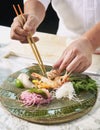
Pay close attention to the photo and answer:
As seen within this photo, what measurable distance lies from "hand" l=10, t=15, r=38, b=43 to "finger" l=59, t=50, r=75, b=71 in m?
0.21

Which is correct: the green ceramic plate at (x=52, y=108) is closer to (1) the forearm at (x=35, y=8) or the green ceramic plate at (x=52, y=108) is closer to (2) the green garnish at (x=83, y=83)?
(2) the green garnish at (x=83, y=83)

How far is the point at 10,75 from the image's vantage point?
1128 millimetres

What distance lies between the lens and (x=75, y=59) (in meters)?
1.09

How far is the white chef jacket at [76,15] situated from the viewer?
1.35 meters

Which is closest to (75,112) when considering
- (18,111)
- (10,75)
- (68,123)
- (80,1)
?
(68,123)

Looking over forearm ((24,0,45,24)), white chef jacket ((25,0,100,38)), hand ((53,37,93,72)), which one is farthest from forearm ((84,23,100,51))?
forearm ((24,0,45,24))

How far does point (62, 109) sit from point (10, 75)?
29 cm

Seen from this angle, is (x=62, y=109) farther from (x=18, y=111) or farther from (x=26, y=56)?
(x=26, y=56)

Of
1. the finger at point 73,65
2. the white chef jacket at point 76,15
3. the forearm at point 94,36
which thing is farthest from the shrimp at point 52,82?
the white chef jacket at point 76,15

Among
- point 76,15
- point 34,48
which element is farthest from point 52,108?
point 76,15

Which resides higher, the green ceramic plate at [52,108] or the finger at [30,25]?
the finger at [30,25]

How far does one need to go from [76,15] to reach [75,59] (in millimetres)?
399

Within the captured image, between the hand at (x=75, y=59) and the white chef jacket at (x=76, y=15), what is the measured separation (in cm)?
27

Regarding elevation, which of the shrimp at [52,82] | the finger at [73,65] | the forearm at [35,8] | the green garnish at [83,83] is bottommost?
the green garnish at [83,83]
